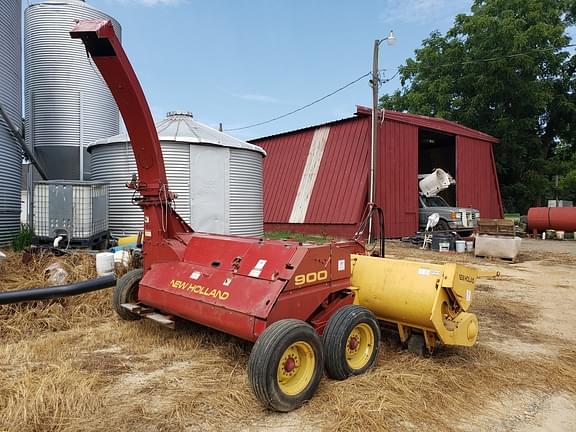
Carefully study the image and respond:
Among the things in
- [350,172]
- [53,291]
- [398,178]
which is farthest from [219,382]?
[398,178]

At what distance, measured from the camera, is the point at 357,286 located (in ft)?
16.4

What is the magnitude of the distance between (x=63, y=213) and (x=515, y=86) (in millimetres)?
28327

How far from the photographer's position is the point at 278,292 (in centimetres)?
389

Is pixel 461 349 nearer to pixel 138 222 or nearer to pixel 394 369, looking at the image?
pixel 394 369

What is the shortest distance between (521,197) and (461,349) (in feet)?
95.8

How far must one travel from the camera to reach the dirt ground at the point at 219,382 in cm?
333

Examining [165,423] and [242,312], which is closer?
[165,423]

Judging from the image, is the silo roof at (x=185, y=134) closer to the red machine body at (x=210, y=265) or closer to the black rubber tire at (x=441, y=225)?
the red machine body at (x=210, y=265)

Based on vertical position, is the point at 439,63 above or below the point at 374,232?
above

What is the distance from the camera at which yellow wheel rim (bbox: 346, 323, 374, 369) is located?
13.7 ft

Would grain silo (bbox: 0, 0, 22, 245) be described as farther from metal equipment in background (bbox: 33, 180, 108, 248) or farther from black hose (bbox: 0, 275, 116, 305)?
black hose (bbox: 0, 275, 116, 305)

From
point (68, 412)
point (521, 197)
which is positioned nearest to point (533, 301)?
point (68, 412)

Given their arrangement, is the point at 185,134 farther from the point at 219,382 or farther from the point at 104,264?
the point at 219,382

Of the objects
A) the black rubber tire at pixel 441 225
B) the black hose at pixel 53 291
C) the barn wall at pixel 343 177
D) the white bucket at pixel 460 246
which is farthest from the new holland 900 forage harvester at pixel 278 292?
the black rubber tire at pixel 441 225
